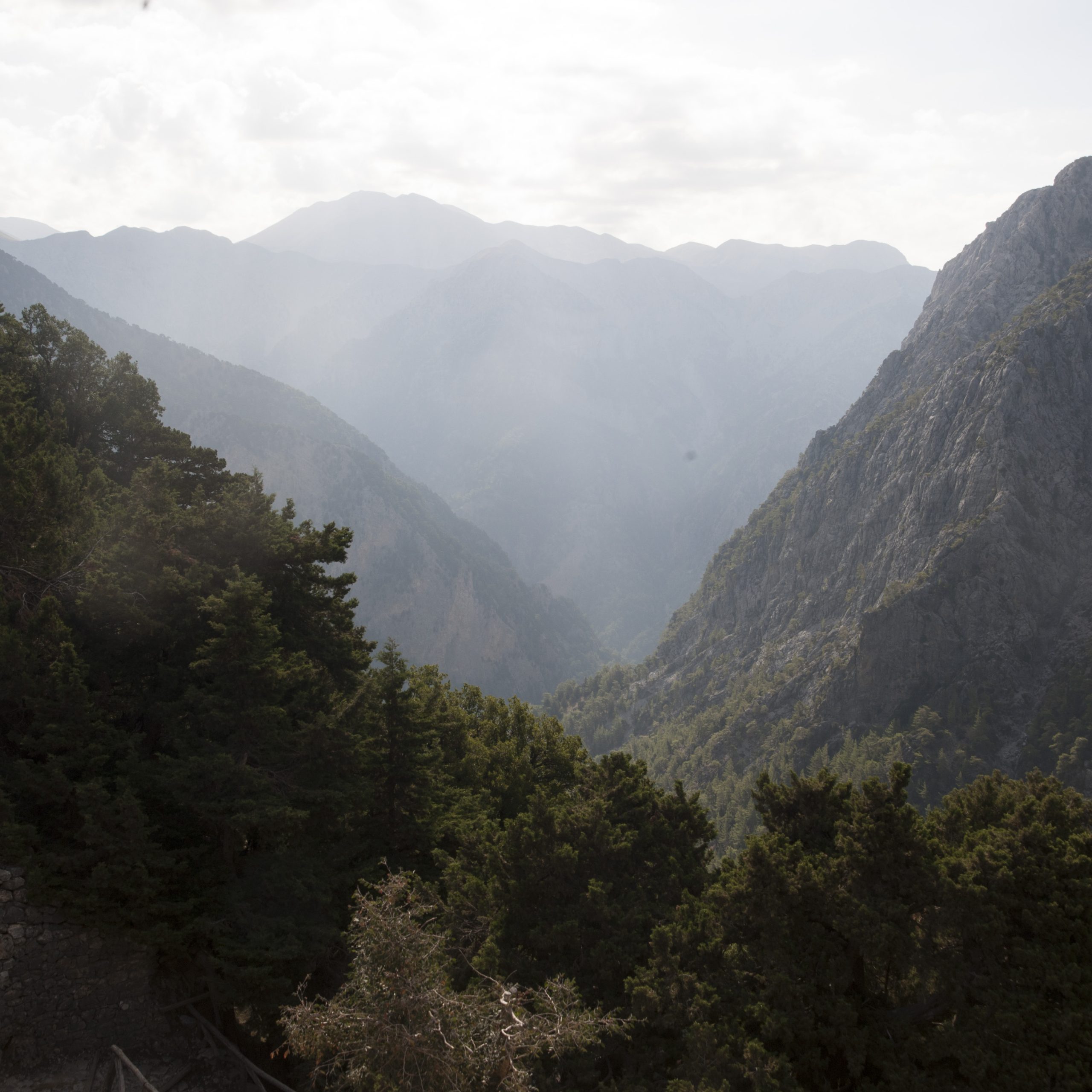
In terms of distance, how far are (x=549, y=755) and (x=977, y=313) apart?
13097 centimetres

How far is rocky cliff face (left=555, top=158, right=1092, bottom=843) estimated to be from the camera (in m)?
99.4

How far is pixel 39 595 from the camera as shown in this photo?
22.0m

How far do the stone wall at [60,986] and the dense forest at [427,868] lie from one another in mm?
796

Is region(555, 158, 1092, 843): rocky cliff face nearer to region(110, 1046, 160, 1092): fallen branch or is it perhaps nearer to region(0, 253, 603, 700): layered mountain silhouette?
region(0, 253, 603, 700): layered mountain silhouette

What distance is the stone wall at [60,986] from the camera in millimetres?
17234

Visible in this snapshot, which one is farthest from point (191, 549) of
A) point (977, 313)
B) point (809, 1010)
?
point (977, 313)

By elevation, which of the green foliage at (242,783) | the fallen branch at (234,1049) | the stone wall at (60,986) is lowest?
the fallen branch at (234,1049)

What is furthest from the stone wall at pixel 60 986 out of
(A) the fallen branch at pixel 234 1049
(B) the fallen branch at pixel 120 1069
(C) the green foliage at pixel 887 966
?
(C) the green foliage at pixel 887 966

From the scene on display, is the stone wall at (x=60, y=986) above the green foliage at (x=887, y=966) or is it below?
below

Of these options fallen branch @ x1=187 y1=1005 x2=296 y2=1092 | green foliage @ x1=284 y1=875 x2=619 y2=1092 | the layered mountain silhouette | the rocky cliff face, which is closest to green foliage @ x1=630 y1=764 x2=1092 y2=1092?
green foliage @ x1=284 y1=875 x2=619 y2=1092

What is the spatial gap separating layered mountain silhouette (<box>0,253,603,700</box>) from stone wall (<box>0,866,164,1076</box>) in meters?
147

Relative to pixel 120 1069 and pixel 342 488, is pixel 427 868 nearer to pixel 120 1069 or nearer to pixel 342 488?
pixel 120 1069

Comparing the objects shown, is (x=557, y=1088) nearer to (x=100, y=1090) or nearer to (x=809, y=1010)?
(x=809, y=1010)

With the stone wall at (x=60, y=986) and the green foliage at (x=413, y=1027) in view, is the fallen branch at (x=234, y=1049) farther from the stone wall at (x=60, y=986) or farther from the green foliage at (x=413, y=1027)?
the green foliage at (x=413, y=1027)
